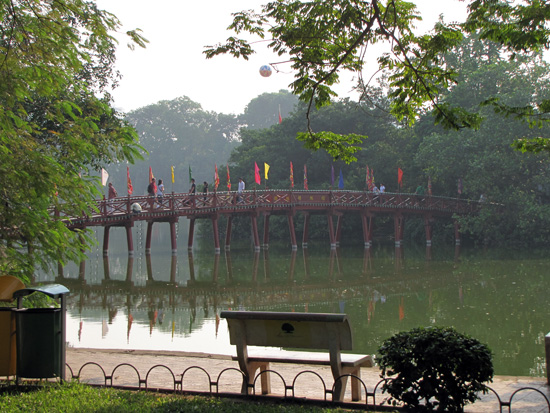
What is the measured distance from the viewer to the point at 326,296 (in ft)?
59.7

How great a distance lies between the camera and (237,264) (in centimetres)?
2817

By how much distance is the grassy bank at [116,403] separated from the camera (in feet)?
17.2

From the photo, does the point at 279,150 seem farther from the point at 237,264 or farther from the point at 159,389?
the point at 159,389

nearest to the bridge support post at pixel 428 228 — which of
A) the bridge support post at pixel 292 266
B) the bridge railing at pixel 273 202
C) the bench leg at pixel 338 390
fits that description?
the bridge railing at pixel 273 202

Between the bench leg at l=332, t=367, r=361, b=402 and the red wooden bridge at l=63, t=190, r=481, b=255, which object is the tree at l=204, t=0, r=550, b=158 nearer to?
the bench leg at l=332, t=367, r=361, b=402

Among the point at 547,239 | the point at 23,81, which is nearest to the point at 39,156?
the point at 23,81

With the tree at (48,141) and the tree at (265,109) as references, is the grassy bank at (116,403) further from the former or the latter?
the tree at (265,109)

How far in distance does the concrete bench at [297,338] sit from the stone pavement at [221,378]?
21 cm

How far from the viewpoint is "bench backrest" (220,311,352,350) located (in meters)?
5.36

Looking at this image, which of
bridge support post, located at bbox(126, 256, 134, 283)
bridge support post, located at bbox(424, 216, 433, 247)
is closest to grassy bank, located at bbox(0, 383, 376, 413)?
bridge support post, located at bbox(126, 256, 134, 283)

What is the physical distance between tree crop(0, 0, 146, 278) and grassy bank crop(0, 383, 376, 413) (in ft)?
7.14

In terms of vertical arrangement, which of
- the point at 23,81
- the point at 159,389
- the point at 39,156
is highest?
the point at 23,81

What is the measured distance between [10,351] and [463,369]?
4.34 metres

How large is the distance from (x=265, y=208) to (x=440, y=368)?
98.6 ft
